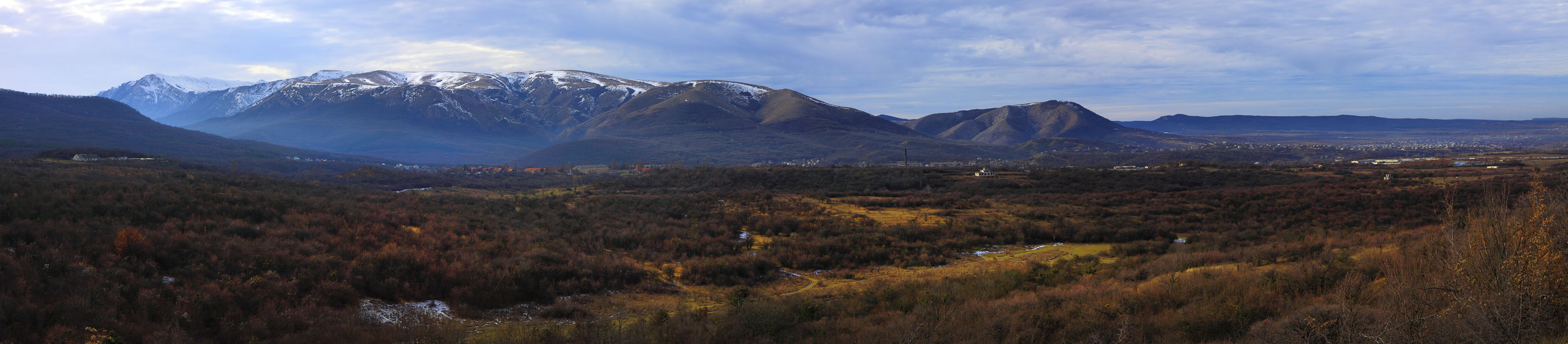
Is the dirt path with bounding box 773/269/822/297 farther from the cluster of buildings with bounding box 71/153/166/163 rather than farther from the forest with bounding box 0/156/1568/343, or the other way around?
the cluster of buildings with bounding box 71/153/166/163

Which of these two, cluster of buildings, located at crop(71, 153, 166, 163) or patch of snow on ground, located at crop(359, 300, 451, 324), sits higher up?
cluster of buildings, located at crop(71, 153, 166, 163)

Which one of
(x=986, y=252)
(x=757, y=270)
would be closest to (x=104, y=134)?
(x=757, y=270)

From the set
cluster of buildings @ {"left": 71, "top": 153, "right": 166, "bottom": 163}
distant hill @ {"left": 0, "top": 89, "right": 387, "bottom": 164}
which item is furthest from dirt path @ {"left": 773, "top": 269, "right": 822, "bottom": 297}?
distant hill @ {"left": 0, "top": 89, "right": 387, "bottom": 164}

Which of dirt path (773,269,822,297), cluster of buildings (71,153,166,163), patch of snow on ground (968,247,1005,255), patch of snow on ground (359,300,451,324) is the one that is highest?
cluster of buildings (71,153,166,163)

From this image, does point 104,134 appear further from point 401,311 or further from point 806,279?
point 806,279

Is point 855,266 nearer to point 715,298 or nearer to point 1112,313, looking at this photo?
point 715,298

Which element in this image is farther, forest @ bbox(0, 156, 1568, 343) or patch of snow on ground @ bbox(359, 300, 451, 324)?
patch of snow on ground @ bbox(359, 300, 451, 324)
